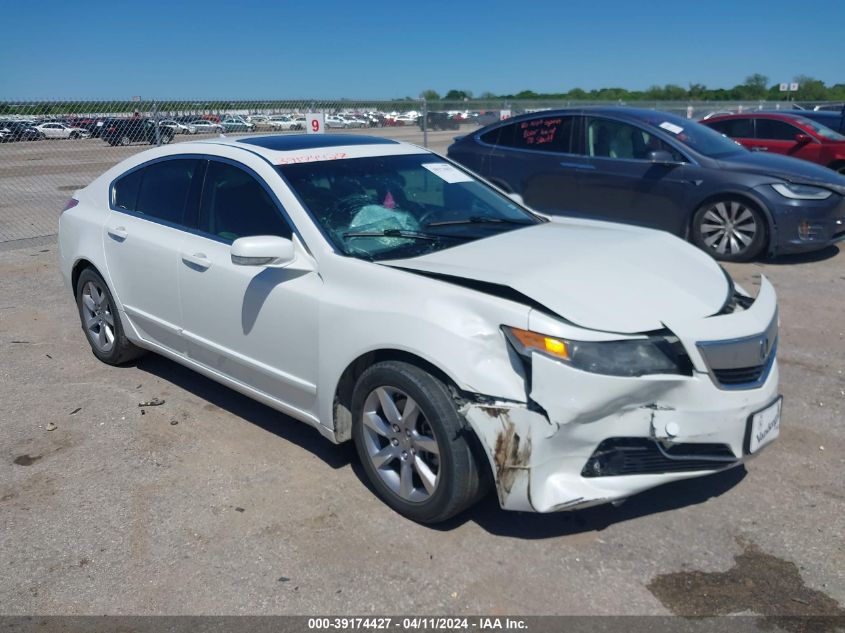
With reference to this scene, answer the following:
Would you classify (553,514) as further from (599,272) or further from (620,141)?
(620,141)

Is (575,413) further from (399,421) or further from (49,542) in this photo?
(49,542)

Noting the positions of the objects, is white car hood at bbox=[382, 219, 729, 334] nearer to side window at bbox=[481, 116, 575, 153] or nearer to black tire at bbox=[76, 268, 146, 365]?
black tire at bbox=[76, 268, 146, 365]

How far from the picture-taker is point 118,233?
4.80 m

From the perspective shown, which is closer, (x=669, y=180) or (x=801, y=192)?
(x=801, y=192)

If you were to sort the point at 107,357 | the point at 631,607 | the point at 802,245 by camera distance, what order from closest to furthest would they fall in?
1. the point at 631,607
2. the point at 107,357
3. the point at 802,245

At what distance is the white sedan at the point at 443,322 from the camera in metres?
2.92

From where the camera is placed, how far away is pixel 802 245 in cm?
772

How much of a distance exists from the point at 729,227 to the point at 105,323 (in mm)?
6235

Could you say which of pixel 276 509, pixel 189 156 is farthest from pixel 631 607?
pixel 189 156

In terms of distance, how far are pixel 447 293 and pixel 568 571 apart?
1.24m

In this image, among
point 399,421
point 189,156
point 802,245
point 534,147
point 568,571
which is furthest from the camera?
point 534,147

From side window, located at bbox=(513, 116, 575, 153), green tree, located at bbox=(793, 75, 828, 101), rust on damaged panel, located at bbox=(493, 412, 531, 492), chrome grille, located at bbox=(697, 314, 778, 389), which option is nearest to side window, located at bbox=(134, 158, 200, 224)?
rust on damaged panel, located at bbox=(493, 412, 531, 492)

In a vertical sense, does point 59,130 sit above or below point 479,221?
above

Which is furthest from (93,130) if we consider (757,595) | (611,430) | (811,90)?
(811,90)
